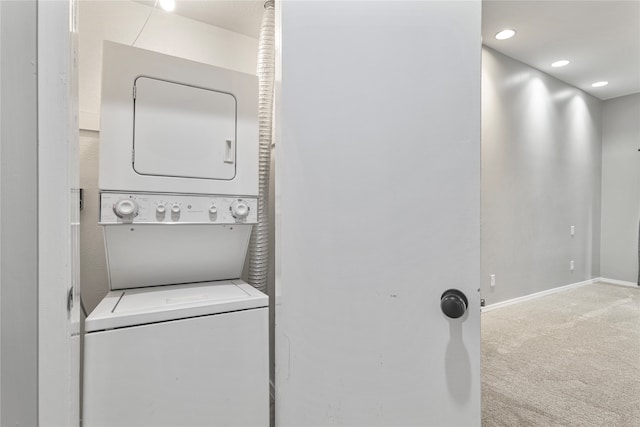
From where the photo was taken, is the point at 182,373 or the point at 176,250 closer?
the point at 182,373

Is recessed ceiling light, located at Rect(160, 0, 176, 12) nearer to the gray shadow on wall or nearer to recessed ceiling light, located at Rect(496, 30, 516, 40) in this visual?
the gray shadow on wall

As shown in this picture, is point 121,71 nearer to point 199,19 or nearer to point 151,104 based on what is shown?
point 151,104

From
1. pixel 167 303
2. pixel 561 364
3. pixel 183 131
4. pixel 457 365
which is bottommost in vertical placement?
pixel 561 364

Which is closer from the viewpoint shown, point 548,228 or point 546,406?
point 546,406

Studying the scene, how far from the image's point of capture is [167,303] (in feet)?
3.67

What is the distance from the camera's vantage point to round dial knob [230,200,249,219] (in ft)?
4.46

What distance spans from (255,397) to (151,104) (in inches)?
50.1

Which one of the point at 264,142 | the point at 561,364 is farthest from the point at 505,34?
the point at 561,364

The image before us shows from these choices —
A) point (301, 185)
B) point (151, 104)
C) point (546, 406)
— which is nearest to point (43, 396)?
point (301, 185)

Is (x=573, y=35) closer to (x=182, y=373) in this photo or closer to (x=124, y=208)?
(x=124, y=208)

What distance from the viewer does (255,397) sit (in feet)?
3.78

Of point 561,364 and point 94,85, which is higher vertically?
point 94,85

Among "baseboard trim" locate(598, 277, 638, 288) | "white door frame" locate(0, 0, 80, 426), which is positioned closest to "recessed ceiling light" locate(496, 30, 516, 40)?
"white door frame" locate(0, 0, 80, 426)

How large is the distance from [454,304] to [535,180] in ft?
12.1
